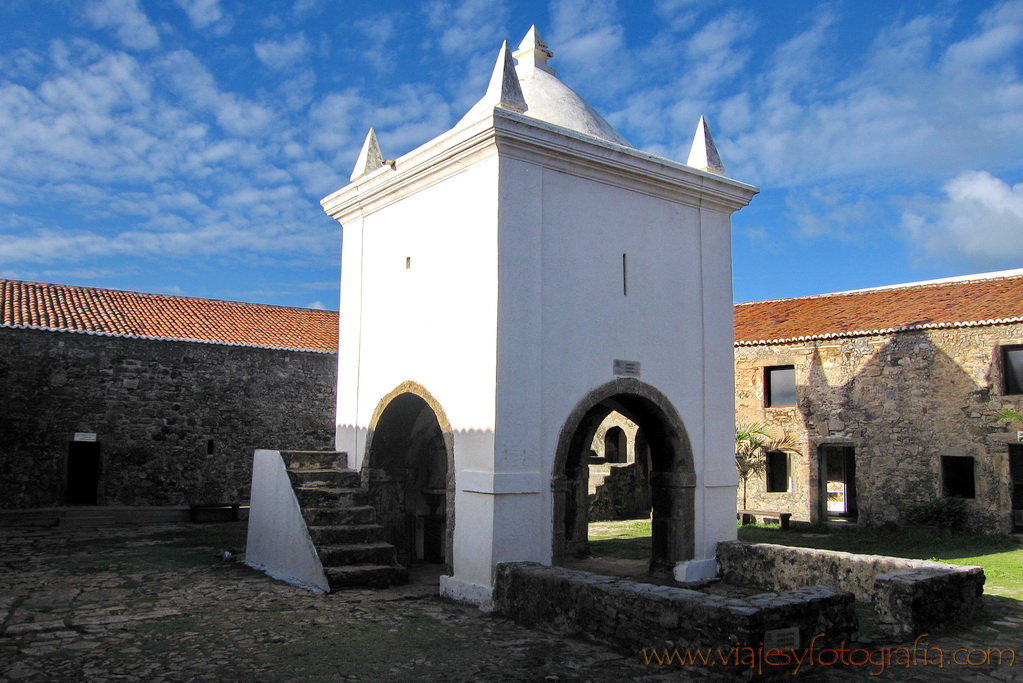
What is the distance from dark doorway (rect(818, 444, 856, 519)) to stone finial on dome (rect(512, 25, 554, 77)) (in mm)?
12165

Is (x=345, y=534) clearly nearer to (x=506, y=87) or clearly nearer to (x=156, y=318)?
(x=506, y=87)

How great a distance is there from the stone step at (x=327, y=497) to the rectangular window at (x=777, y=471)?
11.6 meters

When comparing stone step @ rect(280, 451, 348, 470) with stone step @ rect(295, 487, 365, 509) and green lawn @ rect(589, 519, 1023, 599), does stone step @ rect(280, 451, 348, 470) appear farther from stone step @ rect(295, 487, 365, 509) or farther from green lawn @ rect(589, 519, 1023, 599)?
green lawn @ rect(589, 519, 1023, 599)

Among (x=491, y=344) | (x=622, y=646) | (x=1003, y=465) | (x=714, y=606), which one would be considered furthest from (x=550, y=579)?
(x=1003, y=465)

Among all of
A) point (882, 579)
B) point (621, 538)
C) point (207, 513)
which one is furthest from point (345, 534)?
point (207, 513)

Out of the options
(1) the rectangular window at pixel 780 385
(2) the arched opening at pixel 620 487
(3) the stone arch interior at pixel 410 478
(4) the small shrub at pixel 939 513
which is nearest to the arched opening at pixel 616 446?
(2) the arched opening at pixel 620 487

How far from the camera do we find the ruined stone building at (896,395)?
47.6 feet

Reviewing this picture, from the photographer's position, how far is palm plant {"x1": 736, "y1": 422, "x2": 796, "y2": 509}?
17703mm

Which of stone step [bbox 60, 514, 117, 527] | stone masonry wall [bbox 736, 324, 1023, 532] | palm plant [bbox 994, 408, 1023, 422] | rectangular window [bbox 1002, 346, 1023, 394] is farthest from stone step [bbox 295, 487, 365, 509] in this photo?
rectangular window [bbox 1002, 346, 1023, 394]

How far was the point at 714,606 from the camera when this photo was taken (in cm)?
537

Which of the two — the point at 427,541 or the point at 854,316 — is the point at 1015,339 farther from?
the point at 427,541

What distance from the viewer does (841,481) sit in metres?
22.4

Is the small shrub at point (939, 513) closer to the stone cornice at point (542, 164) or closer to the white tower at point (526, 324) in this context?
the white tower at point (526, 324)

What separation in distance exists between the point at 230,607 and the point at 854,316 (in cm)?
1448
